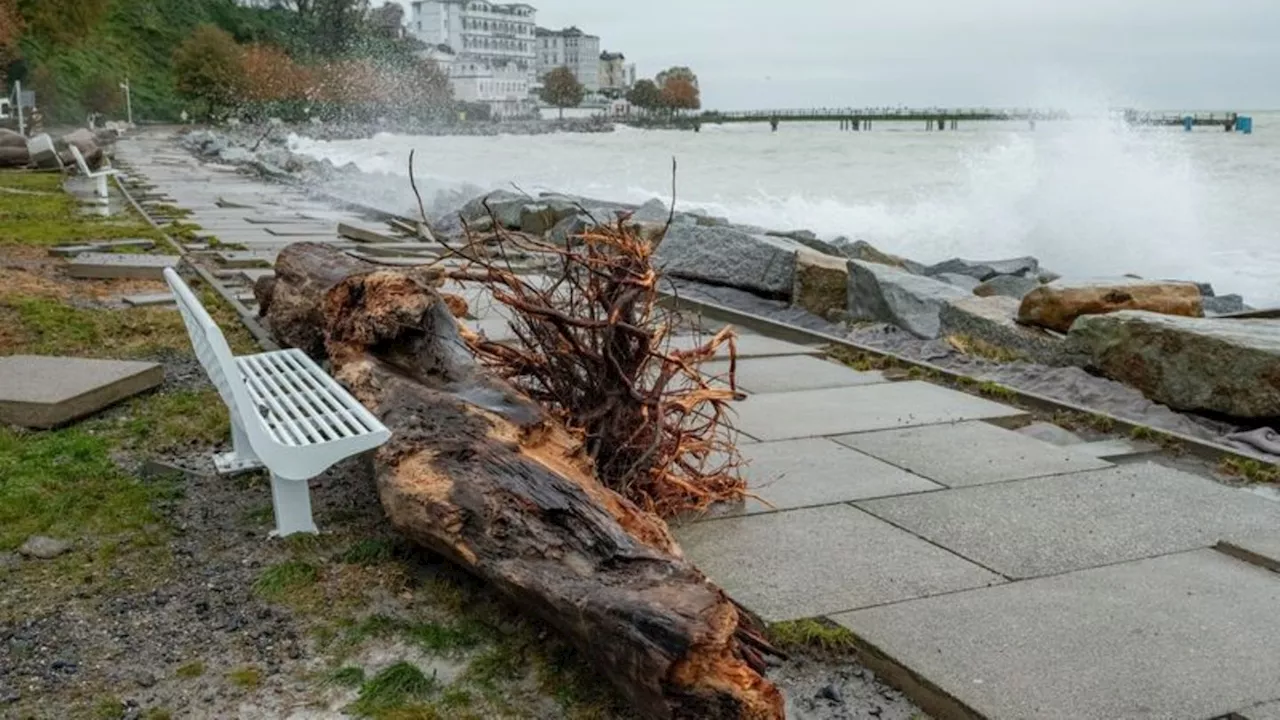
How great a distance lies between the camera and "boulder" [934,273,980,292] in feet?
46.1

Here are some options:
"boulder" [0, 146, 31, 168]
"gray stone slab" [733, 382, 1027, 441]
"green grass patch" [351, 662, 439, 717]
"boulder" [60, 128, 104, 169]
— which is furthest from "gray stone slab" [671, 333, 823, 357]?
"boulder" [0, 146, 31, 168]

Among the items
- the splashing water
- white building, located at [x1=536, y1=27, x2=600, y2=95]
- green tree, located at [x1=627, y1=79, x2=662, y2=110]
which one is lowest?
the splashing water

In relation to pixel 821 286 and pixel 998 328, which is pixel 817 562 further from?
pixel 821 286

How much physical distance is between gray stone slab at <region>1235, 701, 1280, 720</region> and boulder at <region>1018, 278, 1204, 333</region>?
220 inches

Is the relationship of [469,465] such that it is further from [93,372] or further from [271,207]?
[271,207]

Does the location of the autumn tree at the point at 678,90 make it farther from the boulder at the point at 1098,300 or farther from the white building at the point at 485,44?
the boulder at the point at 1098,300

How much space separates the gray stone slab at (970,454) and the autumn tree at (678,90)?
16084 centimetres

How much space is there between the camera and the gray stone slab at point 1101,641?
312 cm

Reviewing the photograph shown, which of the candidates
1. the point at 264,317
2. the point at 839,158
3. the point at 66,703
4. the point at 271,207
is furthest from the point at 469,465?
the point at 839,158

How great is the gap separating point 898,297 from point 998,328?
1.24 metres

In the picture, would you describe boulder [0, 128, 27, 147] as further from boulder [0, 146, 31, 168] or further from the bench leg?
the bench leg

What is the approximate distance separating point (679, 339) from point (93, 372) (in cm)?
416

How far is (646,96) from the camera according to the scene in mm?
164125

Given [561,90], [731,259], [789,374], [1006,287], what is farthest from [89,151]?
[561,90]
